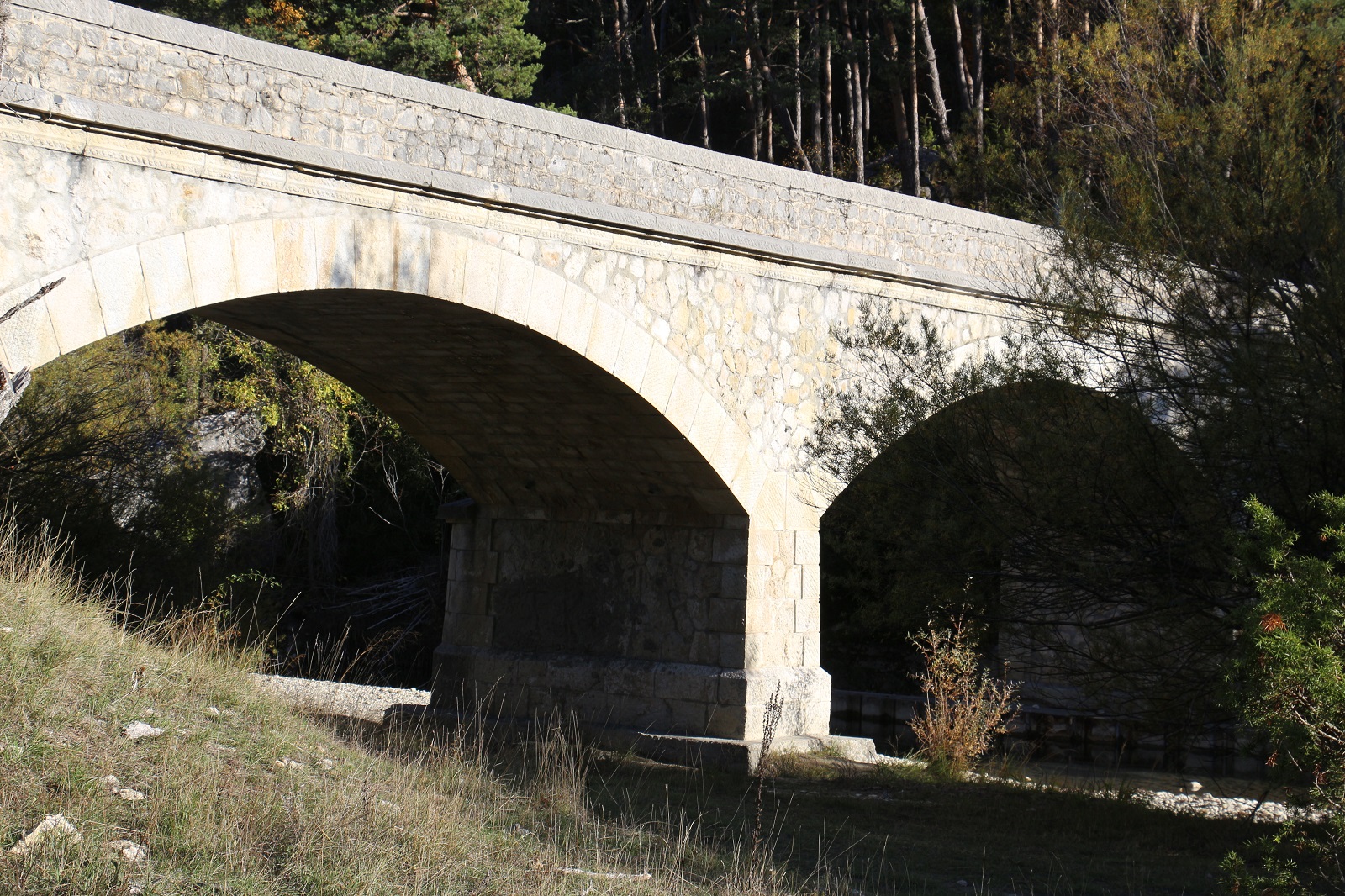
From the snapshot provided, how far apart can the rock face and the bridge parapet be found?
29.9 feet

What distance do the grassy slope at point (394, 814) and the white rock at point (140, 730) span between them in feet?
0.17

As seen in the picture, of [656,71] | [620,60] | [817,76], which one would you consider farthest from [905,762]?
[620,60]

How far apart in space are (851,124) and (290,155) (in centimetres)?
1459

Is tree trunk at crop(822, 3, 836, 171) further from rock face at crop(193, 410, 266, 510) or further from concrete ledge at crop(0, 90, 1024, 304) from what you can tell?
concrete ledge at crop(0, 90, 1024, 304)

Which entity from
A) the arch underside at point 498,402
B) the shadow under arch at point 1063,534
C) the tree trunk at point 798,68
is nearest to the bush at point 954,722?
the shadow under arch at point 1063,534

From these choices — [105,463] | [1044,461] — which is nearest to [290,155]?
[1044,461]

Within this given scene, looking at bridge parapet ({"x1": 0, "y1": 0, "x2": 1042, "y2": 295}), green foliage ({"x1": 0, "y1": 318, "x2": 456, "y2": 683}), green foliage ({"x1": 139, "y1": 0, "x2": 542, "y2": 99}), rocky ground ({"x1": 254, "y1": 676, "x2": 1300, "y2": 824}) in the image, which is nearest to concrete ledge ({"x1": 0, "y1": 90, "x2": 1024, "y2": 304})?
bridge parapet ({"x1": 0, "y1": 0, "x2": 1042, "y2": 295})

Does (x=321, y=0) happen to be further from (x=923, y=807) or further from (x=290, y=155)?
(x=923, y=807)

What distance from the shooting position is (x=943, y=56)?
2177 centimetres

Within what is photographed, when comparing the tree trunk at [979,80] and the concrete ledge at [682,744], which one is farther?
the tree trunk at [979,80]

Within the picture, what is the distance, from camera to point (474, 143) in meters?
7.13

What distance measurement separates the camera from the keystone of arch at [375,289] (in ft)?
18.4

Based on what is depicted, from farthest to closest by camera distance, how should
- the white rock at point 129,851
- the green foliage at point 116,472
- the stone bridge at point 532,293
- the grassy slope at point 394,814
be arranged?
the green foliage at point 116,472, the stone bridge at point 532,293, the grassy slope at point 394,814, the white rock at point 129,851

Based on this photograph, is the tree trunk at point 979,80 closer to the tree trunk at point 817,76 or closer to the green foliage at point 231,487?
the tree trunk at point 817,76
